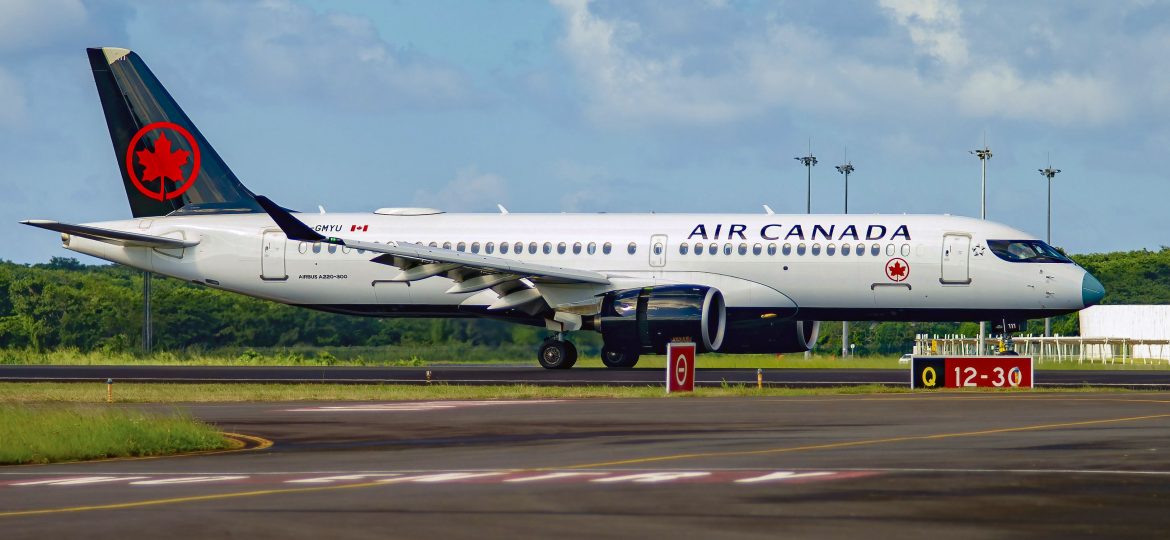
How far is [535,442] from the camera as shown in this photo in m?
21.4

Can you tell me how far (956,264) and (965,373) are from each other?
7.96 m

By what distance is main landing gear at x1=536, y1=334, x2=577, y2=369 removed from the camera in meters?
45.4

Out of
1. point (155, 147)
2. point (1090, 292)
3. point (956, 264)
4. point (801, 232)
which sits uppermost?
point (155, 147)

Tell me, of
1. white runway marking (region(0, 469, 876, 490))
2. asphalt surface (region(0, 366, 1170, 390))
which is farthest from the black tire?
white runway marking (region(0, 469, 876, 490))

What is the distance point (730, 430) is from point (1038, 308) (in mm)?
21972

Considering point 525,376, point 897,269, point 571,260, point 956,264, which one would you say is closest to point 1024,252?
point 956,264

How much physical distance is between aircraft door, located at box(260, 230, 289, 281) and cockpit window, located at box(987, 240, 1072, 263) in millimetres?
21087

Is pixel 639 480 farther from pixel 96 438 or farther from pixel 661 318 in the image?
pixel 661 318

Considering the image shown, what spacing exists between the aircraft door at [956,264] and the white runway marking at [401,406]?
15988mm

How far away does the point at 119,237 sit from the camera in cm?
4791

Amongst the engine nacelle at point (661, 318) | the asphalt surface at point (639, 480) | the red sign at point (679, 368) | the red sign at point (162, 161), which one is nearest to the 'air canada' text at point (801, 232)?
the engine nacelle at point (661, 318)

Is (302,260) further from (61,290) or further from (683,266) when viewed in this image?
(61,290)

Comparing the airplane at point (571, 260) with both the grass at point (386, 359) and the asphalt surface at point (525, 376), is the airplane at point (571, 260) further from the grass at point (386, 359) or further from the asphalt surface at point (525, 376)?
the grass at point (386, 359)

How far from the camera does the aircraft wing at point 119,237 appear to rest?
46438mm
